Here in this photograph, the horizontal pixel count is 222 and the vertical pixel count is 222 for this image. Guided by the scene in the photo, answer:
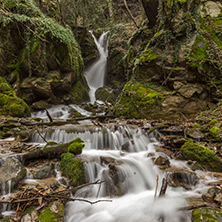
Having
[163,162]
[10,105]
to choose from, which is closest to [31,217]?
[163,162]

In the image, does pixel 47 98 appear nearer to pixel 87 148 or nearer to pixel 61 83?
pixel 61 83

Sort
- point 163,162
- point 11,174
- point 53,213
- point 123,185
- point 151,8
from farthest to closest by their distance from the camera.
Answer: point 151,8
point 163,162
point 123,185
point 11,174
point 53,213

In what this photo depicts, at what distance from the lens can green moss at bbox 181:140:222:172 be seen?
3.68m

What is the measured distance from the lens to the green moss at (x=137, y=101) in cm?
807

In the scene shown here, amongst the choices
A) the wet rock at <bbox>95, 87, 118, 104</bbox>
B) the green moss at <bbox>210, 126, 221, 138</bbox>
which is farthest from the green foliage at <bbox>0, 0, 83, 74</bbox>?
the green moss at <bbox>210, 126, 221, 138</bbox>

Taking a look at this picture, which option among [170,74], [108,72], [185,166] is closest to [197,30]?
[170,74]

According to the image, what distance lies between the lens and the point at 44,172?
3469 mm

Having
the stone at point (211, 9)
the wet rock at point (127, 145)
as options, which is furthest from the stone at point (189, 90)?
the wet rock at point (127, 145)

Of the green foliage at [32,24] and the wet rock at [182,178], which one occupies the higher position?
the green foliage at [32,24]

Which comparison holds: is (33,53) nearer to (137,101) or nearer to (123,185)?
(137,101)

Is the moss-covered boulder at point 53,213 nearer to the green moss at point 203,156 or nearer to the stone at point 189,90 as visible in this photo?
the green moss at point 203,156

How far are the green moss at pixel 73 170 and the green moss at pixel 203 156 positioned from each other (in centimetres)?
281

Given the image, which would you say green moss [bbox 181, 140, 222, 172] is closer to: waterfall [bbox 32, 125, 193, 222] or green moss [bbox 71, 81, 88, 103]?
waterfall [bbox 32, 125, 193, 222]

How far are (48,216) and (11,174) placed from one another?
4.22 ft
